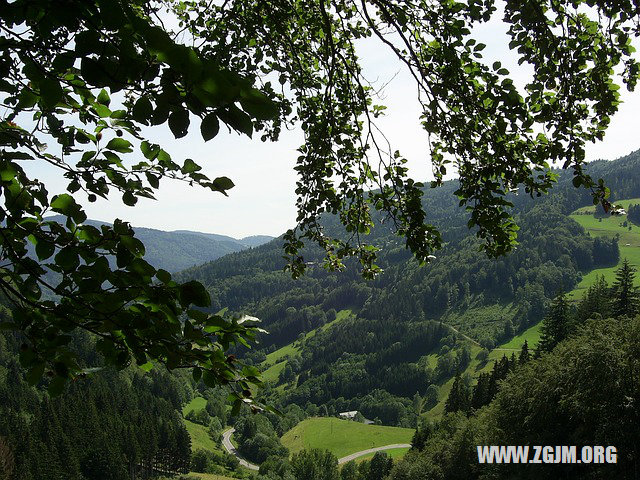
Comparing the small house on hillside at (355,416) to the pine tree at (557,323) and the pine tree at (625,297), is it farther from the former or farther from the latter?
the pine tree at (625,297)

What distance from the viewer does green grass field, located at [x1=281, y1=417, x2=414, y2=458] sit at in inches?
5428

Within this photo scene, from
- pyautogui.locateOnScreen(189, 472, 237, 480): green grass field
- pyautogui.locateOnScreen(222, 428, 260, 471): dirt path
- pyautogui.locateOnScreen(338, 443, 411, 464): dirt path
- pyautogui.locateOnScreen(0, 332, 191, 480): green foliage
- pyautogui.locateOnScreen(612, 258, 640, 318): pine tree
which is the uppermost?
pyautogui.locateOnScreen(612, 258, 640, 318): pine tree

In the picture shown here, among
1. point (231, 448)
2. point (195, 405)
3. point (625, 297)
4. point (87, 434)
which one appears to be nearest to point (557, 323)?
point (625, 297)

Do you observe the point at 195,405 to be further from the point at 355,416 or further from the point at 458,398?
the point at 458,398

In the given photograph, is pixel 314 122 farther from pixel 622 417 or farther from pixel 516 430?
pixel 516 430

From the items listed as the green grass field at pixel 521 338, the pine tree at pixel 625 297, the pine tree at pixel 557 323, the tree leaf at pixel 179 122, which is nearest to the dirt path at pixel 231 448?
the green grass field at pixel 521 338

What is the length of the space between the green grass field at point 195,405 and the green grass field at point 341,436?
3880cm

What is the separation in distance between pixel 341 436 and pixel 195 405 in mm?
66196

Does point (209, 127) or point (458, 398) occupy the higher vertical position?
point (209, 127)

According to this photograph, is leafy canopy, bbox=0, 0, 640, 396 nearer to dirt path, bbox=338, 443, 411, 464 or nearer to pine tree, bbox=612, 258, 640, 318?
pine tree, bbox=612, 258, 640, 318

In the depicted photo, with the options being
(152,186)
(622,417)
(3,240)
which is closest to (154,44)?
(152,186)

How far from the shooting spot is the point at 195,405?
175750 mm

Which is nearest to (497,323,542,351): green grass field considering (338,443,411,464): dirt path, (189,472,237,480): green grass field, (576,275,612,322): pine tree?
(338,443,411,464): dirt path

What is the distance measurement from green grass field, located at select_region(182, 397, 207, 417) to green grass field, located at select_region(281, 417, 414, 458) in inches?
1527
